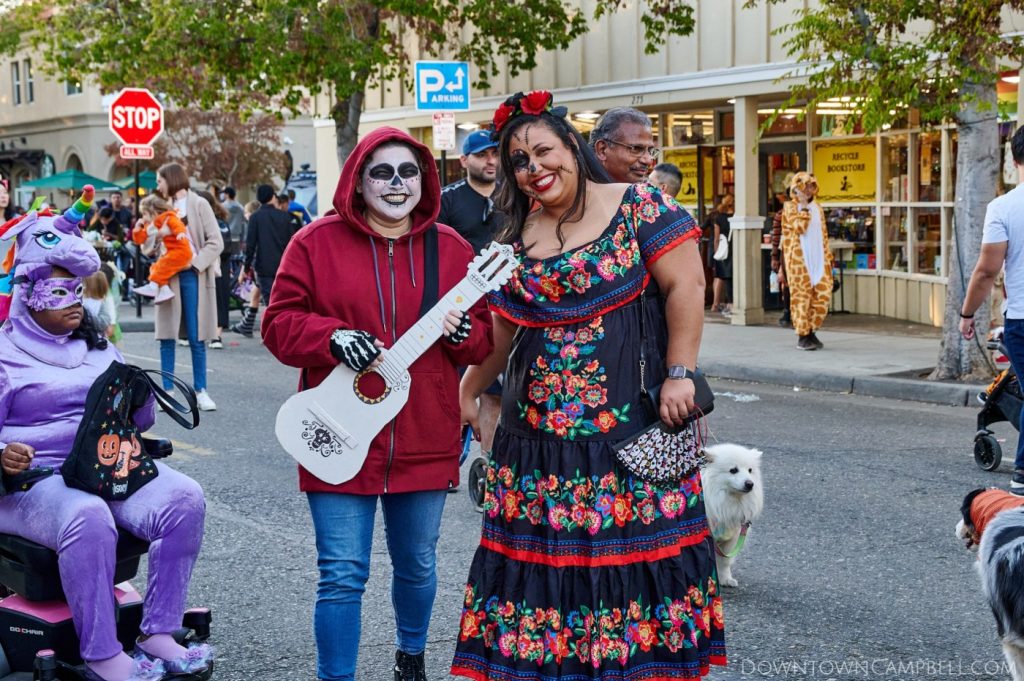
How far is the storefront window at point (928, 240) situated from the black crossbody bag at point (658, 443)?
12997 millimetres

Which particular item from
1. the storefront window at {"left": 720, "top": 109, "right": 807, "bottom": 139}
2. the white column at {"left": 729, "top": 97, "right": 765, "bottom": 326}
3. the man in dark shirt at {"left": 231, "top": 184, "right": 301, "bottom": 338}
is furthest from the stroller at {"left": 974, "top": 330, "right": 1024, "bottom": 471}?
the man in dark shirt at {"left": 231, "top": 184, "right": 301, "bottom": 338}

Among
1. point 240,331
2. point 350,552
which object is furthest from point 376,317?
point 240,331

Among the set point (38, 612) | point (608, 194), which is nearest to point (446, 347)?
point (608, 194)

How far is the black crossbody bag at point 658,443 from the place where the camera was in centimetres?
387

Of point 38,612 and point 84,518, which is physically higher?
point 84,518

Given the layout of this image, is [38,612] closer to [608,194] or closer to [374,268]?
[374,268]

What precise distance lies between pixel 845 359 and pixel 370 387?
9.94m

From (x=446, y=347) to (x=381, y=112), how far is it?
69.7 ft

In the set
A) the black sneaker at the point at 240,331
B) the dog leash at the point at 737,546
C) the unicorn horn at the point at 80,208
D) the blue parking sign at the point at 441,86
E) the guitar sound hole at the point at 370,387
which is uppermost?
the blue parking sign at the point at 441,86

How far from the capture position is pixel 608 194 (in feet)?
13.4

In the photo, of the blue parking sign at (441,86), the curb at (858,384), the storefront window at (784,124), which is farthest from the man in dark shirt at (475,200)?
the storefront window at (784,124)

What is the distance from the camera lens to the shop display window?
696 inches

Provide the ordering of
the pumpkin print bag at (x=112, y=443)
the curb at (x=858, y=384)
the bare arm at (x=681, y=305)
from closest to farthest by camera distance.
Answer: the bare arm at (x=681, y=305) → the pumpkin print bag at (x=112, y=443) → the curb at (x=858, y=384)

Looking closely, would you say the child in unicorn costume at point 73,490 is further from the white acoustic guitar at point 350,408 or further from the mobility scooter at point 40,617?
the white acoustic guitar at point 350,408
